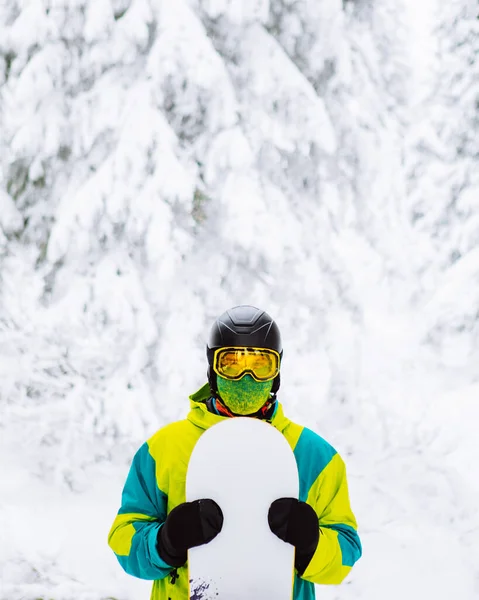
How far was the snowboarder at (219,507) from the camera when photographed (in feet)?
5.55

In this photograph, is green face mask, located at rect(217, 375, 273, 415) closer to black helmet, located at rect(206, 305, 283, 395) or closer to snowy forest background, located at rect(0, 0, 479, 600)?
black helmet, located at rect(206, 305, 283, 395)

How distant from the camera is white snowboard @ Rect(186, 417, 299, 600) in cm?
176

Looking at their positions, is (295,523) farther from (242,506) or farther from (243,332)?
(243,332)

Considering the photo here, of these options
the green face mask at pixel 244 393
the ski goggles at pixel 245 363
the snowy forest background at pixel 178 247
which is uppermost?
the snowy forest background at pixel 178 247

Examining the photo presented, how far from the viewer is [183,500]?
6.16 feet

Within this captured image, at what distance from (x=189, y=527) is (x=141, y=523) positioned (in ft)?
0.85

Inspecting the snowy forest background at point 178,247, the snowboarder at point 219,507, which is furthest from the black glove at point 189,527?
the snowy forest background at point 178,247

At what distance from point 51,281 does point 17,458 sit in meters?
2.00

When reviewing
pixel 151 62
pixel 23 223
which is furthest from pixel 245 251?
pixel 23 223

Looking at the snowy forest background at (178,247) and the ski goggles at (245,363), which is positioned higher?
the snowy forest background at (178,247)

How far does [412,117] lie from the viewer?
54.4ft

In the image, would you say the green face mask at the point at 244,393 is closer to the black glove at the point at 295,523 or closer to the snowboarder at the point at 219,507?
the snowboarder at the point at 219,507

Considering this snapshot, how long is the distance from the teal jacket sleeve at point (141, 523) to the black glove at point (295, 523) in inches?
14.2

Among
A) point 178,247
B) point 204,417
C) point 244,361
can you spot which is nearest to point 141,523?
point 204,417
